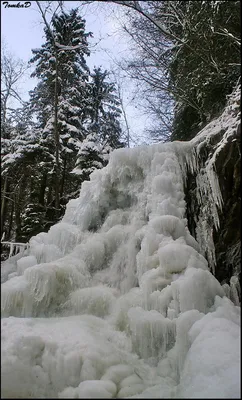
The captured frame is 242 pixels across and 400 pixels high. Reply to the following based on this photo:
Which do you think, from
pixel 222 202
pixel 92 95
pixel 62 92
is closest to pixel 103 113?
pixel 92 95

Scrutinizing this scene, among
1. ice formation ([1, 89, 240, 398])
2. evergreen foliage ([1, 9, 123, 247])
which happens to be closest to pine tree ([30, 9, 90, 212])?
evergreen foliage ([1, 9, 123, 247])

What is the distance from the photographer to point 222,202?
14.6ft

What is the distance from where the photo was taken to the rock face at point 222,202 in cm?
428

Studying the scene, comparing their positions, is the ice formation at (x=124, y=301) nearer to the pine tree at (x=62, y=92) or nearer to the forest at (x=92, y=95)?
the forest at (x=92, y=95)

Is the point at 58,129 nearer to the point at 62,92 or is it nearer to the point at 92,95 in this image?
the point at 62,92

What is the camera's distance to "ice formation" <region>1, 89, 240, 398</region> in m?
2.40

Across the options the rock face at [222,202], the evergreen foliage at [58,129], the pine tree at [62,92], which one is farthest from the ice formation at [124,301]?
the pine tree at [62,92]

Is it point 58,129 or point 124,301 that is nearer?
point 124,301

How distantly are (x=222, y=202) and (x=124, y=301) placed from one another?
74.6 inches

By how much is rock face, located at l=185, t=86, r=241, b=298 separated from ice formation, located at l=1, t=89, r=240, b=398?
12 cm

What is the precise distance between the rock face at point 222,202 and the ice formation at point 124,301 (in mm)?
122

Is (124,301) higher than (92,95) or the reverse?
the reverse

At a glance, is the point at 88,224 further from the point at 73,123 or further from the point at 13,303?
the point at 73,123

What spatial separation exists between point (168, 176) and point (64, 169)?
22.7 feet
